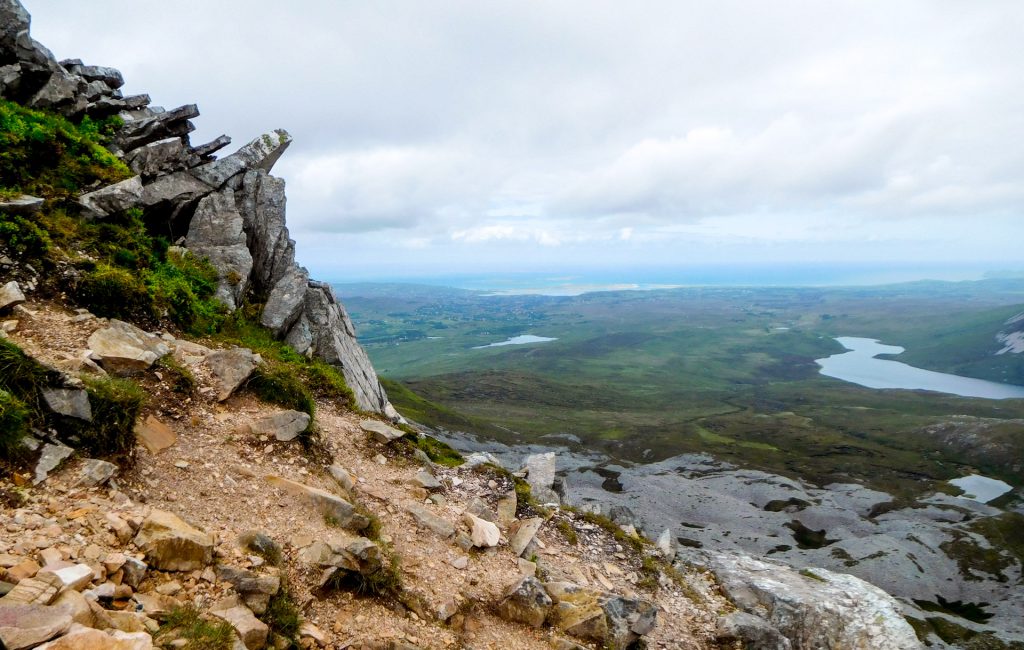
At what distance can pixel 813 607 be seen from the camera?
81.4 ft

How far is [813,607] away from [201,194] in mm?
39518

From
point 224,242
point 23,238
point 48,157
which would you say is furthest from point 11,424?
point 224,242

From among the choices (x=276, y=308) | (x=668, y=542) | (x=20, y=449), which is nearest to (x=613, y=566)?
(x=668, y=542)

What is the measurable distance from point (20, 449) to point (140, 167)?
Result: 2267cm

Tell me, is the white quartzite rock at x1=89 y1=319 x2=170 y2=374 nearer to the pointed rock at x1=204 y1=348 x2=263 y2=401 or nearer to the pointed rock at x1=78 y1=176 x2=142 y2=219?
the pointed rock at x1=204 y1=348 x2=263 y2=401

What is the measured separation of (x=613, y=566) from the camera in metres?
20.6

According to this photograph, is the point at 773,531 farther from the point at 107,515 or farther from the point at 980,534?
the point at 107,515

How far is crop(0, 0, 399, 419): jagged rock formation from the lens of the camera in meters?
26.0

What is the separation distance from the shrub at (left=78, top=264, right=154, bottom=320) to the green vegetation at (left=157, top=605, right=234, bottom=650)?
14.3 meters

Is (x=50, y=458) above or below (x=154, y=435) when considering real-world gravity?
above

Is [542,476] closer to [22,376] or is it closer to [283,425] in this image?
[283,425]

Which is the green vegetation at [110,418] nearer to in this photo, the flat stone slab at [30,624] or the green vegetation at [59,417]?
the green vegetation at [59,417]

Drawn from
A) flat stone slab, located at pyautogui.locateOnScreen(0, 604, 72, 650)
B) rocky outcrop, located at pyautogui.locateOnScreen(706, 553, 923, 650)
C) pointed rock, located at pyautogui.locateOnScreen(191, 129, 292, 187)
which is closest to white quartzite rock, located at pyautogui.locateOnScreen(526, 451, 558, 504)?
rocky outcrop, located at pyautogui.locateOnScreen(706, 553, 923, 650)

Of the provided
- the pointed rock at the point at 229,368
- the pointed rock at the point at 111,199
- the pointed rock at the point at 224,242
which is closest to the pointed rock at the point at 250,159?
the pointed rock at the point at 224,242
